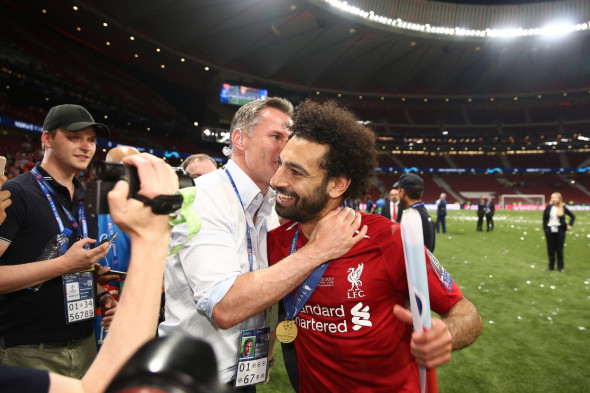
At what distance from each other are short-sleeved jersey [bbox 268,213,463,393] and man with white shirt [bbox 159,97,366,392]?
6.3 inches

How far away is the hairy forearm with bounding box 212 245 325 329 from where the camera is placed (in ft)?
5.08

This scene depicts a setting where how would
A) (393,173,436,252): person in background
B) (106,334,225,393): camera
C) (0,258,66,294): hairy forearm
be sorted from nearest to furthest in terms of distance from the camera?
1. (106,334,225,393): camera
2. (0,258,66,294): hairy forearm
3. (393,173,436,252): person in background

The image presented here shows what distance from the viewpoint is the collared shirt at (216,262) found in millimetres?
1608

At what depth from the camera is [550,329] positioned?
561cm

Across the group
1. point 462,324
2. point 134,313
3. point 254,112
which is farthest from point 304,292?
point 254,112

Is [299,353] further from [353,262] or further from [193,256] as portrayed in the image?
[193,256]

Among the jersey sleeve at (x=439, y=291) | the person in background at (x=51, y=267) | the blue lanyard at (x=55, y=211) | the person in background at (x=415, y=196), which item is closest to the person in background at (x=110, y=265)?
the person in background at (x=51, y=267)

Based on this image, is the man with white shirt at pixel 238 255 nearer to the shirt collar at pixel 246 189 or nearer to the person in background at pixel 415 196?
the shirt collar at pixel 246 189

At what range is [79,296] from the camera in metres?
2.48

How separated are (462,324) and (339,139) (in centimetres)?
109

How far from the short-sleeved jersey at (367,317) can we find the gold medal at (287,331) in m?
0.09

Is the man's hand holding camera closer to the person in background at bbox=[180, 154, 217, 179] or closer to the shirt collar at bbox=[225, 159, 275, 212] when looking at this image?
the shirt collar at bbox=[225, 159, 275, 212]

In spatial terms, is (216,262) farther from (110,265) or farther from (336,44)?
(336,44)

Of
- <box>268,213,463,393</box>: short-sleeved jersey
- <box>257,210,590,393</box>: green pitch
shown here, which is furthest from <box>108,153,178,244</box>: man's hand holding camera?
<box>257,210,590,393</box>: green pitch
